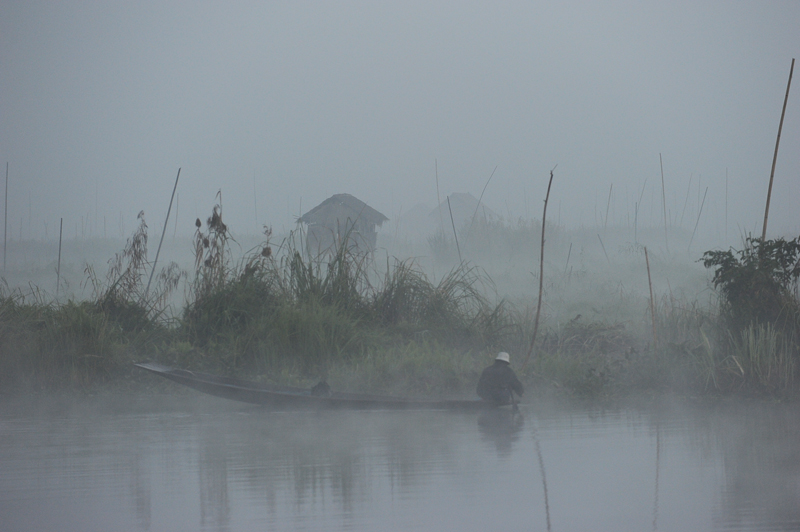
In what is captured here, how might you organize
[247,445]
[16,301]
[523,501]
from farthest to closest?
[16,301]
[247,445]
[523,501]

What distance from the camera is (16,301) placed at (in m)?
14.4

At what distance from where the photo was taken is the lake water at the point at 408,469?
5.47 metres

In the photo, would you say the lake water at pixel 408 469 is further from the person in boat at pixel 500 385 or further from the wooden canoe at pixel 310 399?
the person in boat at pixel 500 385

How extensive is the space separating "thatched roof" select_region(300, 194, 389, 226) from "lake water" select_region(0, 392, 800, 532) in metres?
15.5

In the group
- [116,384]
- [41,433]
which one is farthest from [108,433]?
[116,384]

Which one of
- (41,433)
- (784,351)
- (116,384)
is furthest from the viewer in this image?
(116,384)

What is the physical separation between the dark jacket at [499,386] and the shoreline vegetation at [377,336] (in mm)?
1651

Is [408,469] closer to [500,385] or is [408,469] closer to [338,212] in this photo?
[500,385]

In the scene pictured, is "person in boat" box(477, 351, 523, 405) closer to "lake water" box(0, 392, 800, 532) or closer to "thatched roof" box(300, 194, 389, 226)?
"lake water" box(0, 392, 800, 532)

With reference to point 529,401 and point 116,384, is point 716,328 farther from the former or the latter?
point 116,384

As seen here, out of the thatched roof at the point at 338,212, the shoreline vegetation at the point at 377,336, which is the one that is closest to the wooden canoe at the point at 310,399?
the shoreline vegetation at the point at 377,336

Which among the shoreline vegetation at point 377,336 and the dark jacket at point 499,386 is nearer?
the dark jacket at point 499,386

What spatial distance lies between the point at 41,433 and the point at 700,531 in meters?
7.86

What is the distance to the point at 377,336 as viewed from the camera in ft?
44.5
